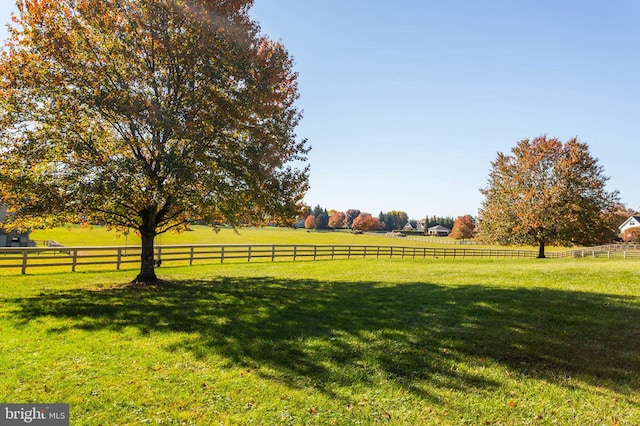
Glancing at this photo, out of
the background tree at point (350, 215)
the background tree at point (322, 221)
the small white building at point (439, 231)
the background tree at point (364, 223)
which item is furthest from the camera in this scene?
the background tree at point (350, 215)

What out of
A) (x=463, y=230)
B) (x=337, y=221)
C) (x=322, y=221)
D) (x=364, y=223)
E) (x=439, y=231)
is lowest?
(x=439, y=231)

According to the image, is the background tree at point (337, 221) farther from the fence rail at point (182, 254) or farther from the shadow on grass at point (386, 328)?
the shadow on grass at point (386, 328)

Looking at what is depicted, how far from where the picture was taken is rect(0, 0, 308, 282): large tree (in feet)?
40.3

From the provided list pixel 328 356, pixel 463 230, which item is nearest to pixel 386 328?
pixel 328 356

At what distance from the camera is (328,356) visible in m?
6.73

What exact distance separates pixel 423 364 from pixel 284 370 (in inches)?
95.7

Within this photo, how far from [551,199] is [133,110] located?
3650 cm

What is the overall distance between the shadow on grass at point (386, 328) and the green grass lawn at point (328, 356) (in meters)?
0.04

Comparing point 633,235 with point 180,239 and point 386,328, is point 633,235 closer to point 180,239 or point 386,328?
point 180,239

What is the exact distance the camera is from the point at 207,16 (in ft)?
43.6

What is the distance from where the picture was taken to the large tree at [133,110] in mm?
12281

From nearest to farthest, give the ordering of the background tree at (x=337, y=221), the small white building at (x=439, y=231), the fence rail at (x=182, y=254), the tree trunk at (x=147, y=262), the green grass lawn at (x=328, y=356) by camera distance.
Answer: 1. the green grass lawn at (x=328, y=356)
2. the tree trunk at (x=147, y=262)
3. the fence rail at (x=182, y=254)
4. the small white building at (x=439, y=231)
5. the background tree at (x=337, y=221)

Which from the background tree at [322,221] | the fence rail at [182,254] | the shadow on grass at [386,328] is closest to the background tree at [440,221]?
the background tree at [322,221]

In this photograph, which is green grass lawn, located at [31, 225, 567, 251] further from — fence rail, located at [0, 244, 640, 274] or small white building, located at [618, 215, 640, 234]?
small white building, located at [618, 215, 640, 234]
